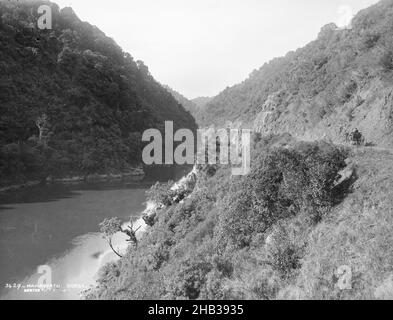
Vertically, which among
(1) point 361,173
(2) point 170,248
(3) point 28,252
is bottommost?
(3) point 28,252

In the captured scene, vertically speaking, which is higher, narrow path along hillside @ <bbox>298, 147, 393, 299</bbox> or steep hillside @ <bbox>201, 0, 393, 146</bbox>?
steep hillside @ <bbox>201, 0, 393, 146</bbox>

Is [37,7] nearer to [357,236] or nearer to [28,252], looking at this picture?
[28,252]

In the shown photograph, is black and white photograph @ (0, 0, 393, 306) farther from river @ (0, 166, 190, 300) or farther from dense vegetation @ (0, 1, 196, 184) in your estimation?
dense vegetation @ (0, 1, 196, 184)

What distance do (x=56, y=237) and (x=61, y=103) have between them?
6062 centimetres

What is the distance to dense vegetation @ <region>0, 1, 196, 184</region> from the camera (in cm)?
7900

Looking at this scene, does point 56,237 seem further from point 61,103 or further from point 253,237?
point 61,103

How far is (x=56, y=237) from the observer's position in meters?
41.2

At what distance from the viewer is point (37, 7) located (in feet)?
373

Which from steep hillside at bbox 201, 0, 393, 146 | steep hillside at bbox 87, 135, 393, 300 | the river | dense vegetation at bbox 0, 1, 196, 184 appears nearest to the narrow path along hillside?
steep hillside at bbox 87, 135, 393, 300

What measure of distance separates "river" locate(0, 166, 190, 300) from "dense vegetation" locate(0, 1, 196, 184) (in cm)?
1341

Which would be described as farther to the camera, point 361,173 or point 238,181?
point 238,181

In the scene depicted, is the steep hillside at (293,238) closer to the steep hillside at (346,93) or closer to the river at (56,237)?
the steep hillside at (346,93)

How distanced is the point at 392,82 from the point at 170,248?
15.2m
